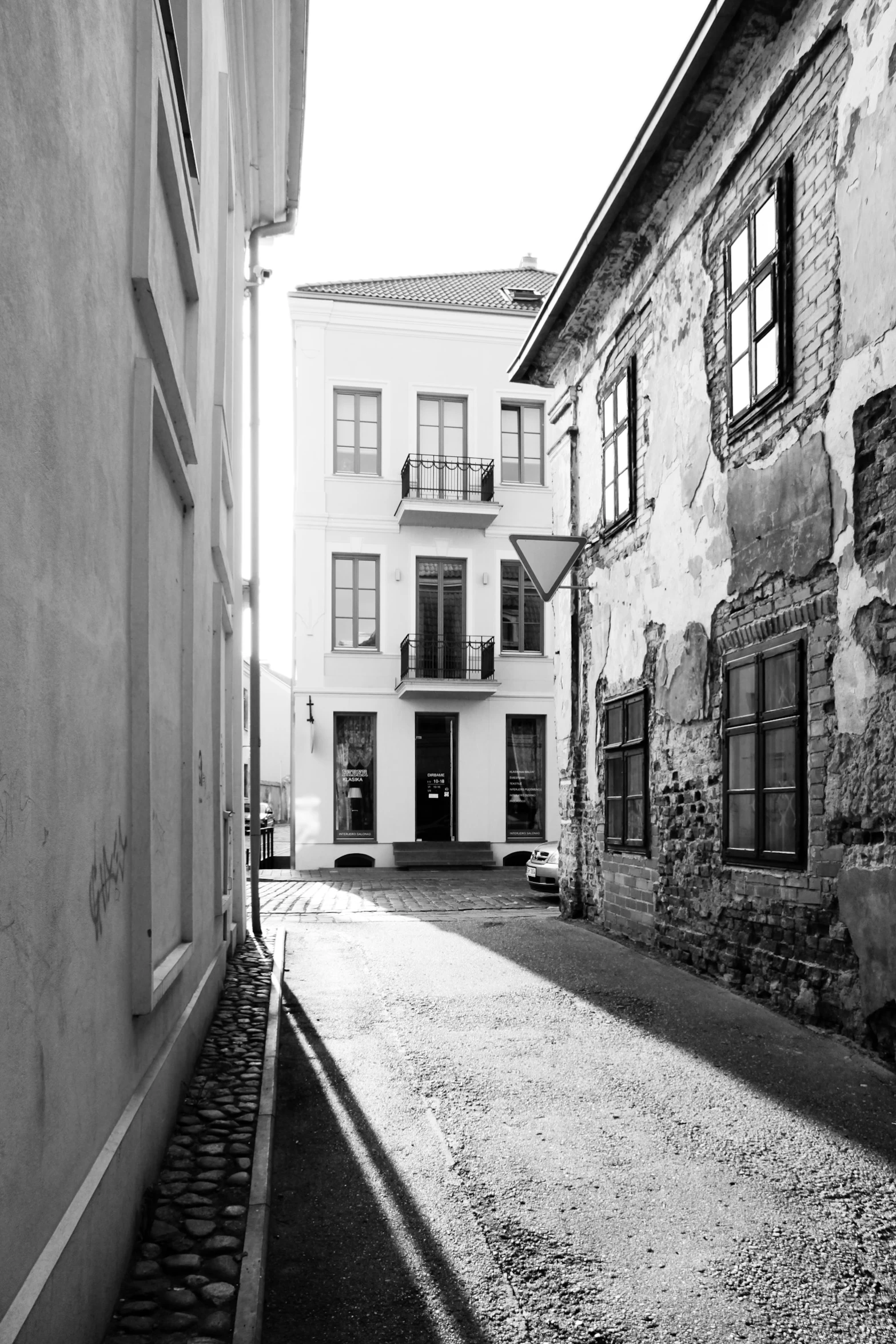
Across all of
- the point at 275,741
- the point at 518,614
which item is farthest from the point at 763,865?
the point at 275,741

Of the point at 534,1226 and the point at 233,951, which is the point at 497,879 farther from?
the point at 534,1226

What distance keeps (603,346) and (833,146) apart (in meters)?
5.32

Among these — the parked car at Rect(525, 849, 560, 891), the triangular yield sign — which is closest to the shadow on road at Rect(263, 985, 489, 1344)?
the triangular yield sign

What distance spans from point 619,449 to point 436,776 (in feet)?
44.1

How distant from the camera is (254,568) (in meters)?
12.6

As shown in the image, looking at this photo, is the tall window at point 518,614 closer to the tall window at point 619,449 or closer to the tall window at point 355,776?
the tall window at point 355,776

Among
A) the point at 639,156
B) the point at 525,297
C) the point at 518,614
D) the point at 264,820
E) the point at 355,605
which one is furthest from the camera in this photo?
the point at 264,820

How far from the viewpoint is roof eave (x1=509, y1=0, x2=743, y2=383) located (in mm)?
8109

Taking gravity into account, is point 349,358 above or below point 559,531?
above

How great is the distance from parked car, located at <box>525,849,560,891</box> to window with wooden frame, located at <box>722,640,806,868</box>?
8.03 m

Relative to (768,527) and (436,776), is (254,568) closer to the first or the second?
(768,527)

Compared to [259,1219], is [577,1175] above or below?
below

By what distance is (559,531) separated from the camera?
13.8 metres

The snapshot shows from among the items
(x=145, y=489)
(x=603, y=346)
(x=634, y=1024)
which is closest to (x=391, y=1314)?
(x=145, y=489)
